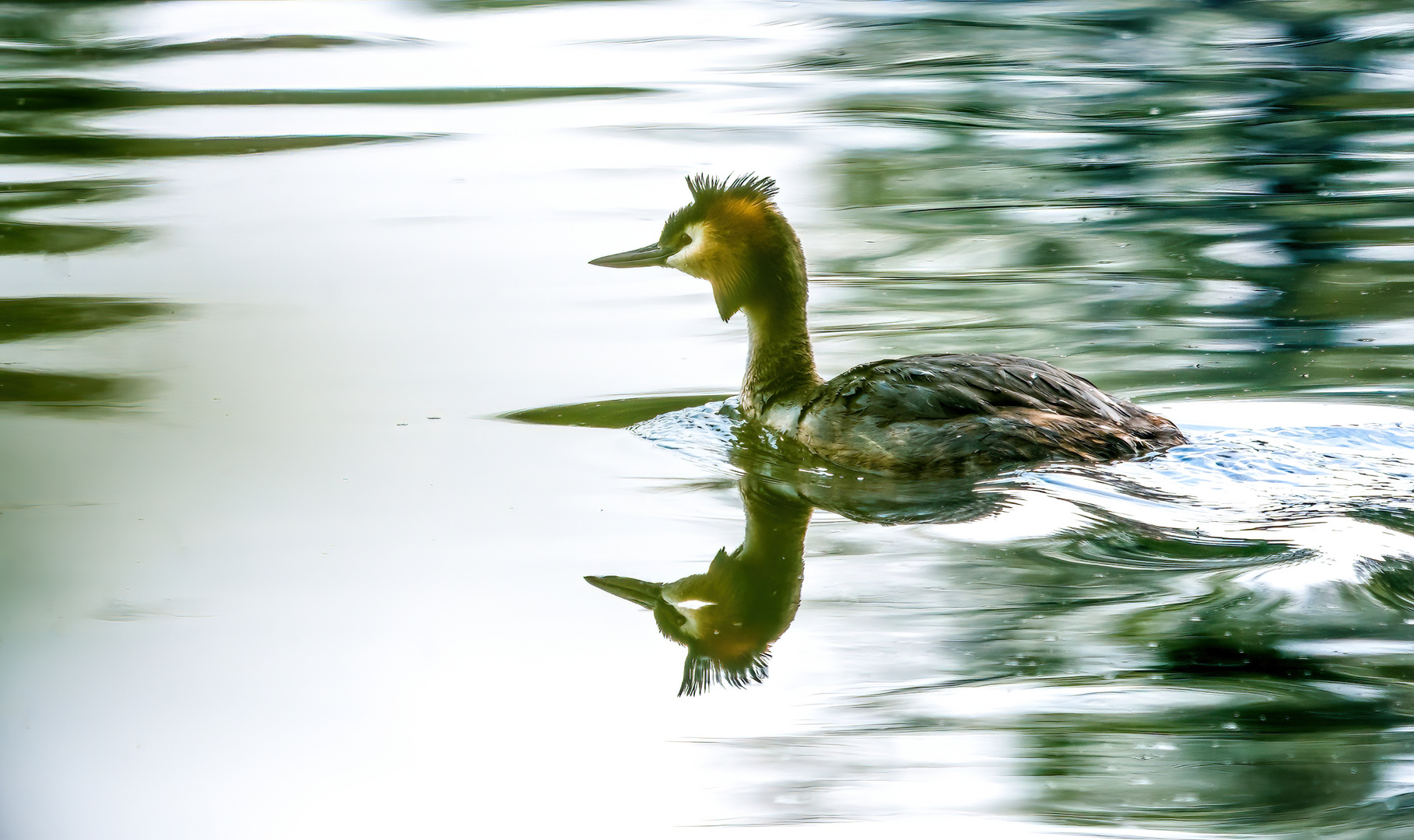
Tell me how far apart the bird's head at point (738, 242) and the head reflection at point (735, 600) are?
4.10 ft

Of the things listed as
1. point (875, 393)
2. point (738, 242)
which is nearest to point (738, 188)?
point (738, 242)

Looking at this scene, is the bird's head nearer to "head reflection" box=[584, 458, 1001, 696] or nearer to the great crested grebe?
the great crested grebe

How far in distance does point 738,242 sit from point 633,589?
6.65ft

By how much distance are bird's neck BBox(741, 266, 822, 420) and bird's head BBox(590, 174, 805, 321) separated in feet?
0.04

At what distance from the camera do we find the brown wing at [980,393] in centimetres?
556

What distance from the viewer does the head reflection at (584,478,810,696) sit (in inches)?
167

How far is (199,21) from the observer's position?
49.9 feet

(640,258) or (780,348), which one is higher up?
(640,258)

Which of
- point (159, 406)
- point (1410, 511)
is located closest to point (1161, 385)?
point (1410, 511)

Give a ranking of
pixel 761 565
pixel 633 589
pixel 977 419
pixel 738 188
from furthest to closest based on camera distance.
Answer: pixel 738 188 → pixel 977 419 → pixel 761 565 → pixel 633 589

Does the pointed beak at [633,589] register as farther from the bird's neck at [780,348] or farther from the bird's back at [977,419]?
the bird's neck at [780,348]

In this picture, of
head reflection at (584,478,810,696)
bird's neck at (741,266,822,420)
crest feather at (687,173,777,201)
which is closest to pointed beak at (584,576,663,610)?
head reflection at (584,478,810,696)

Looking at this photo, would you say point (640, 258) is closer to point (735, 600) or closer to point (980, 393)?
point (980, 393)

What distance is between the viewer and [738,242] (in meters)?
6.29
